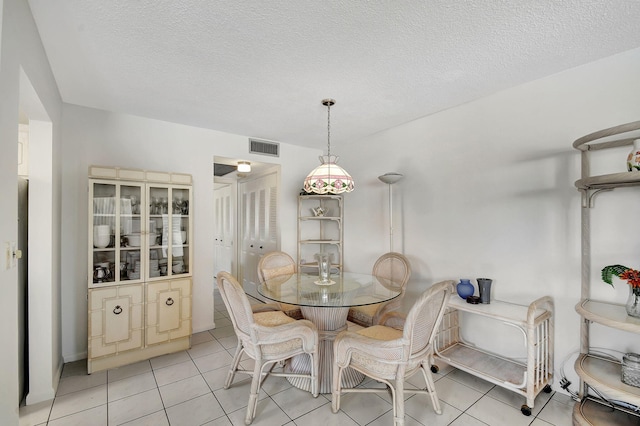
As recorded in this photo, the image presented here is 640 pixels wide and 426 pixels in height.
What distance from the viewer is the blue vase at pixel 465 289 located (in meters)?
2.49

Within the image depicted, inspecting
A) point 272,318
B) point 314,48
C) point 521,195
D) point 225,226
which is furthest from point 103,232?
point 521,195

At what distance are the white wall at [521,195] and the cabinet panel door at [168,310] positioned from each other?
97.6 inches

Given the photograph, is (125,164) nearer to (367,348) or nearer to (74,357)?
(74,357)

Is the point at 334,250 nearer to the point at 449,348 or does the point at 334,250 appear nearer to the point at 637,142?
the point at 449,348

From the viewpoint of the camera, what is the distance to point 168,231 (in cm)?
301

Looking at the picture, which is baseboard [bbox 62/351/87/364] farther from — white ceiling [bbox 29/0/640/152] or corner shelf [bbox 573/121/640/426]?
corner shelf [bbox 573/121/640/426]

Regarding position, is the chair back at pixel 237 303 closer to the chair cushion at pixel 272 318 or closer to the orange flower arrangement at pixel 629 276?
the chair cushion at pixel 272 318

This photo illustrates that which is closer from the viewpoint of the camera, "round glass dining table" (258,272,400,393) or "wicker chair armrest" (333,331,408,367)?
"wicker chair armrest" (333,331,408,367)

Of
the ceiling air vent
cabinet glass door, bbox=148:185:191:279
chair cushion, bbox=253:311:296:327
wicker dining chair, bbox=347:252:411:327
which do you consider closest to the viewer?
chair cushion, bbox=253:311:296:327

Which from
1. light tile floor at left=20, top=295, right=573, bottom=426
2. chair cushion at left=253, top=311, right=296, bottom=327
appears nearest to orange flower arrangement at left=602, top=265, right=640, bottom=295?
light tile floor at left=20, top=295, right=573, bottom=426

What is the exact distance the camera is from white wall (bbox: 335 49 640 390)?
1.97 metres

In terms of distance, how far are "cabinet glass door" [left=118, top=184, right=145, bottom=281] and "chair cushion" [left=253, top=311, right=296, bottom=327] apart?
1308 millimetres

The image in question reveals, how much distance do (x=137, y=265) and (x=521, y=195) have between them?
3.59 m

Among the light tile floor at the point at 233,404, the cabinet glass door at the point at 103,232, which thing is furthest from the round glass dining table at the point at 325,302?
the cabinet glass door at the point at 103,232
